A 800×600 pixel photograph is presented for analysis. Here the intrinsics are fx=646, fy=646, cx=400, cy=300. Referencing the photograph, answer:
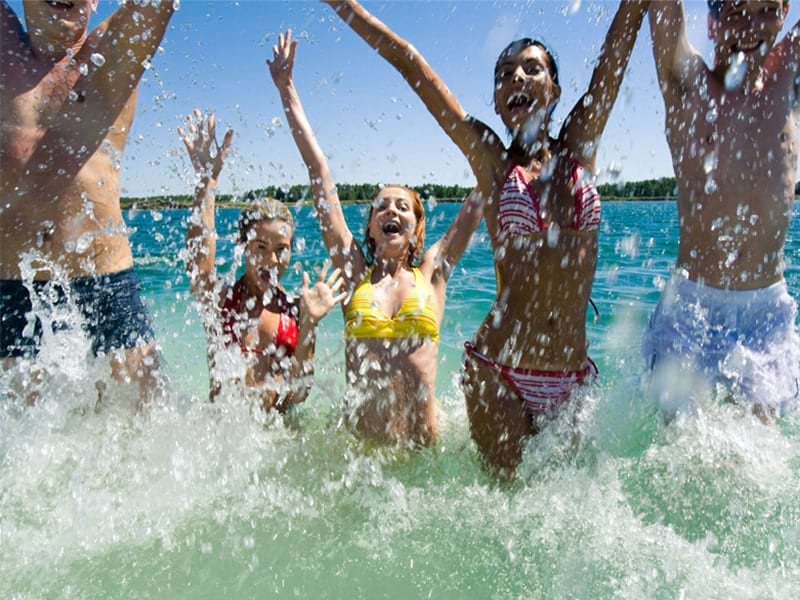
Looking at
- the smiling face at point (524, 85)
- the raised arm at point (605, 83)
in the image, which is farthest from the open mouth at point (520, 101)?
the raised arm at point (605, 83)

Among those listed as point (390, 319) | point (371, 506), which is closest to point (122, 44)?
point (390, 319)

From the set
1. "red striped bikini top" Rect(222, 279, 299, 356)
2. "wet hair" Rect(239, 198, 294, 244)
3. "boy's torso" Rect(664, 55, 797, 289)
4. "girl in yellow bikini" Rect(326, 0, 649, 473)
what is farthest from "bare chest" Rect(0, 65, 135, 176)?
"boy's torso" Rect(664, 55, 797, 289)

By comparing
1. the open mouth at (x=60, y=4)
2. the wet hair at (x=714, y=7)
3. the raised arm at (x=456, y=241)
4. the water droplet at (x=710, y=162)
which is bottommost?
the raised arm at (x=456, y=241)

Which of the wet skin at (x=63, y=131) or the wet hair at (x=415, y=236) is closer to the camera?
the wet skin at (x=63, y=131)

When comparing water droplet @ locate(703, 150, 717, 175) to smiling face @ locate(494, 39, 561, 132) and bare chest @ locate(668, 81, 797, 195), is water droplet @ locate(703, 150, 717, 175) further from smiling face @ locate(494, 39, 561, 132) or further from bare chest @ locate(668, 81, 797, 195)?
smiling face @ locate(494, 39, 561, 132)

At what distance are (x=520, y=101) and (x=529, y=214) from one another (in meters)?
0.58

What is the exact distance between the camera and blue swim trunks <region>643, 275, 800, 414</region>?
10.3ft

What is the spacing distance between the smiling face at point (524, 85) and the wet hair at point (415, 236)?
953 millimetres

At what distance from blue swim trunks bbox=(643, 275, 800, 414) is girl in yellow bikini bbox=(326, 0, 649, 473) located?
0.54 metres

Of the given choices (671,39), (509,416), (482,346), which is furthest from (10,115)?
(671,39)

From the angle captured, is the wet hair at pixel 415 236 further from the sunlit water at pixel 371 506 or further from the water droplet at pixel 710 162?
the water droplet at pixel 710 162

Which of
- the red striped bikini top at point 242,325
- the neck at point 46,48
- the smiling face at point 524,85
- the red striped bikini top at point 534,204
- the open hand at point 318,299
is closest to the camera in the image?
the red striped bikini top at point 534,204

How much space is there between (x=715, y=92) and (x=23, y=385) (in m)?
3.74

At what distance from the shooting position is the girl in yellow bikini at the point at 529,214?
292cm
